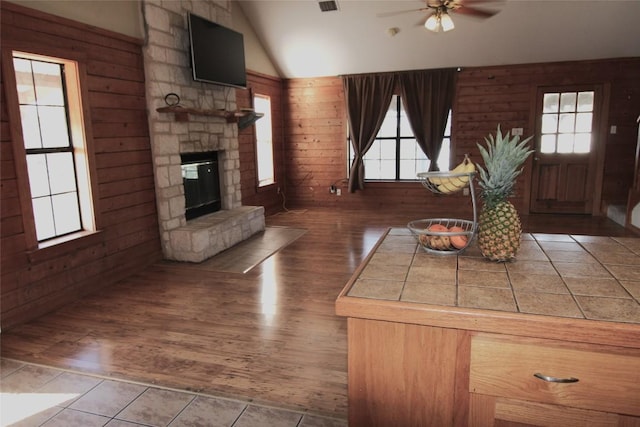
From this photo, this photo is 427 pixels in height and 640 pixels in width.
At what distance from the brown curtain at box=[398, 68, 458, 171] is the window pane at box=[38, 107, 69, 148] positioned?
16.6 feet

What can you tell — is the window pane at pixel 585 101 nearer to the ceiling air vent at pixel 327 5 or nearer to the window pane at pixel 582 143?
the window pane at pixel 582 143

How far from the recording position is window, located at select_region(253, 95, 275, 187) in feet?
23.6

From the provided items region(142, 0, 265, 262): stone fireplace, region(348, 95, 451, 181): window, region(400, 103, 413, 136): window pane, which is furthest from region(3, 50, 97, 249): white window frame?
region(400, 103, 413, 136): window pane

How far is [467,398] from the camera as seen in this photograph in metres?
1.20

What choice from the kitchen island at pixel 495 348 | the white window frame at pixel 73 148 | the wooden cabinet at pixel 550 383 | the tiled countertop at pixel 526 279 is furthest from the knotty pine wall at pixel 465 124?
the wooden cabinet at pixel 550 383

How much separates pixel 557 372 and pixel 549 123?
21.7 ft

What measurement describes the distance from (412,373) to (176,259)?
156 inches

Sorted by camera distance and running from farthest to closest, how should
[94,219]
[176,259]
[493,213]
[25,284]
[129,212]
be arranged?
[176,259] < [129,212] < [94,219] < [25,284] < [493,213]

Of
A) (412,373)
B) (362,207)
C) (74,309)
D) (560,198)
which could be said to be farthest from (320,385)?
(560,198)

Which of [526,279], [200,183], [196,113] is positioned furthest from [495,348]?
[200,183]

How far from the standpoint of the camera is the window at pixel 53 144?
10.9ft

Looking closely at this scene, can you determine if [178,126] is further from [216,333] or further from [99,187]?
[216,333]

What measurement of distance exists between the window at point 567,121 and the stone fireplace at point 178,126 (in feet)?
16.2

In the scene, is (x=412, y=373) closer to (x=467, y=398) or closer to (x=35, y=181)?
(x=467, y=398)
